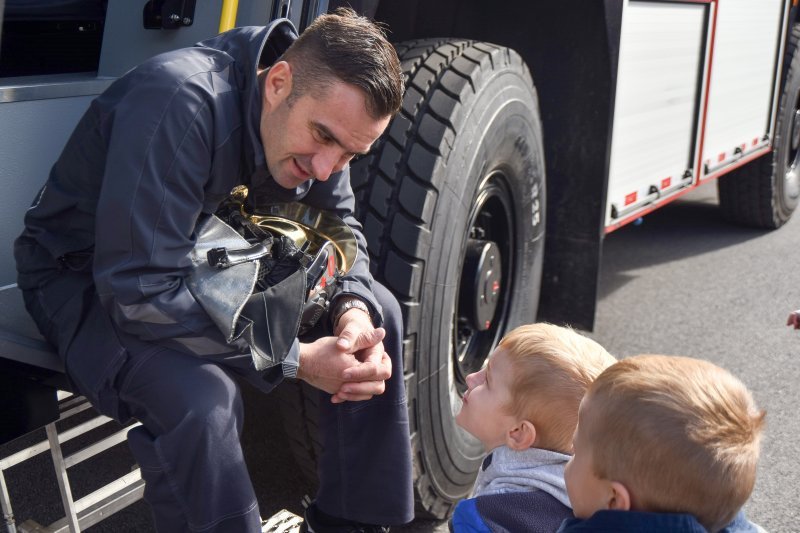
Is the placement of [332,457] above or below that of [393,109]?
below

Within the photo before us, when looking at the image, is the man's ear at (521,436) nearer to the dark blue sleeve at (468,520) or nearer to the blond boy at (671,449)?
the dark blue sleeve at (468,520)

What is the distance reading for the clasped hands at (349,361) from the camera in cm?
217

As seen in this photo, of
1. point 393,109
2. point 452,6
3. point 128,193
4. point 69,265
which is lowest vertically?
point 69,265

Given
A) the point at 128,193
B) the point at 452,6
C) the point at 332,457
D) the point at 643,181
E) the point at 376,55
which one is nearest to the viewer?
the point at 128,193

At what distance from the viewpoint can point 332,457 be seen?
7.76 ft

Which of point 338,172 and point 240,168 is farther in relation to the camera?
point 338,172

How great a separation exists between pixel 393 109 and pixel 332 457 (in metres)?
0.87

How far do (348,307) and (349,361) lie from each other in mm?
168

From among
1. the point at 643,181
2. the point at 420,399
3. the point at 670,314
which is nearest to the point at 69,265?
the point at 420,399

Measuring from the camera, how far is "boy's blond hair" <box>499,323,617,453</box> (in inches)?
70.2

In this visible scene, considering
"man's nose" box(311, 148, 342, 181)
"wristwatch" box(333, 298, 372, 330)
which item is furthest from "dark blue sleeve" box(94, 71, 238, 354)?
"wristwatch" box(333, 298, 372, 330)

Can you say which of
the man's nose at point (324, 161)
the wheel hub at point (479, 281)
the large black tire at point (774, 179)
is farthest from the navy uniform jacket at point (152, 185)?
the large black tire at point (774, 179)

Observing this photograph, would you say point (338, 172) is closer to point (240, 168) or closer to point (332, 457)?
point (240, 168)

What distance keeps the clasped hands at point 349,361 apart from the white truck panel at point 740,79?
108 inches
